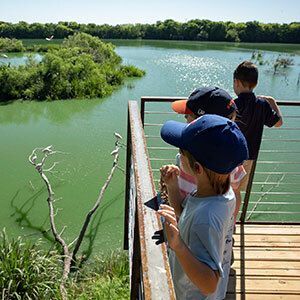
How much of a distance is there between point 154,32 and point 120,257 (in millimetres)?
56841

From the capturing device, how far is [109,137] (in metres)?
9.45

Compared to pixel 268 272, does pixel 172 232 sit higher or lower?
higher

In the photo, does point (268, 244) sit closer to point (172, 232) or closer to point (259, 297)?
point (259, 297)

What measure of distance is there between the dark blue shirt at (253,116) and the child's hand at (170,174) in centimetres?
80

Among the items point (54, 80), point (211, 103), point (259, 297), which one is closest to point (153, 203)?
point (211, 103)

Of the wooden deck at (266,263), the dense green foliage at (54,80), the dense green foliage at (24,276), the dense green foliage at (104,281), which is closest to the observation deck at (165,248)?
the wooden deck at (266,263)

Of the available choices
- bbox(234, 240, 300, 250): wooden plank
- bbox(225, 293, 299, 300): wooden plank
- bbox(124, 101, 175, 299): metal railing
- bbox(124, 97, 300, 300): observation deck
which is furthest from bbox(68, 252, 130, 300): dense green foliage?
bbox(124, 101, 175, 299): metal railing

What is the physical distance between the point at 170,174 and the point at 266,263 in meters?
1.33

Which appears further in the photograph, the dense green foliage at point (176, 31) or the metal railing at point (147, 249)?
the dense green foliage at point (176, 31)

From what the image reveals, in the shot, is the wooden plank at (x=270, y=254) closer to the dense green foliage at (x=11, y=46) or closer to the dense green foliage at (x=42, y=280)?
the dense green foliage at (x=42, y=280)

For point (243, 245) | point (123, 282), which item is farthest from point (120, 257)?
point (243, 245)

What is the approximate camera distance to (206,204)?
984mm

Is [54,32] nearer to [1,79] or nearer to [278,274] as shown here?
[1,79]

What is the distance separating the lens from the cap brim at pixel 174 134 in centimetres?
106
